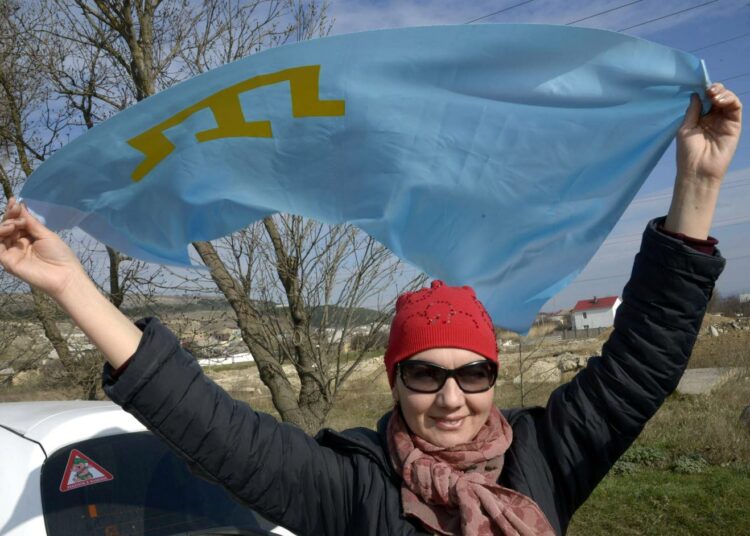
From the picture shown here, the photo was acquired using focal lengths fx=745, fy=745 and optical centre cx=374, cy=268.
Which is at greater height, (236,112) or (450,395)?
(236,112)

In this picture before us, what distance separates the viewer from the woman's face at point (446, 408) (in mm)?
1872

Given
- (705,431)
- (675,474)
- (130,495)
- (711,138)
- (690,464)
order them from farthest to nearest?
(705,431)
(690,464)
(675,474)
(130,495)
(711,138)

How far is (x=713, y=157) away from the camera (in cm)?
191

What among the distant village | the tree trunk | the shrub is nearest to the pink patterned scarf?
the distant village

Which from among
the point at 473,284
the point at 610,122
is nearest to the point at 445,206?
the point at 473,284

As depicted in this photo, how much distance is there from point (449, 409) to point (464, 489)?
20 centimetres

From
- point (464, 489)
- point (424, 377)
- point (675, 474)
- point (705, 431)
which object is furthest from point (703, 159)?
point (705, 431)

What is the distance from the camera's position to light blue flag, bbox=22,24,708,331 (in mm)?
2266

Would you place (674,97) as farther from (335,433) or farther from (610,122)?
(335,433)

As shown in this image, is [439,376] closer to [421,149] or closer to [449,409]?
[449,409]

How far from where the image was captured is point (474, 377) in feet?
6.23

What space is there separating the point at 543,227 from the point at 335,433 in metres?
1.02

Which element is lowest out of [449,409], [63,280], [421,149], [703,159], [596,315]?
[449,409]

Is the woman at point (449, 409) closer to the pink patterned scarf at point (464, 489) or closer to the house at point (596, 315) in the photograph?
the pink patterned scarf at point (464, 489)
